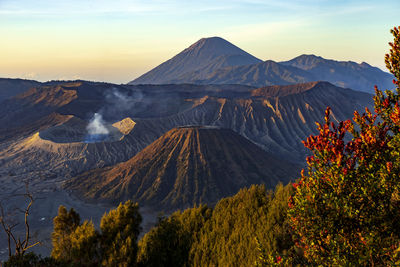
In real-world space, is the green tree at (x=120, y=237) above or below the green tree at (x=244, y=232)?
below

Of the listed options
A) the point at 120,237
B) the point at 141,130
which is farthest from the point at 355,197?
the point at 141,130

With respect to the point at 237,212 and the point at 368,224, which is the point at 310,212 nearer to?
the point at 368,224

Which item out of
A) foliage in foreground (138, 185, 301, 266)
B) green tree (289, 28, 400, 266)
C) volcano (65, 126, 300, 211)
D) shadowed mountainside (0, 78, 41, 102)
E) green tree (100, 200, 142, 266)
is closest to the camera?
green tree (289, 28, 400, 266)

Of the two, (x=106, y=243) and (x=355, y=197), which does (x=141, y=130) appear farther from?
(x=355, y=197)

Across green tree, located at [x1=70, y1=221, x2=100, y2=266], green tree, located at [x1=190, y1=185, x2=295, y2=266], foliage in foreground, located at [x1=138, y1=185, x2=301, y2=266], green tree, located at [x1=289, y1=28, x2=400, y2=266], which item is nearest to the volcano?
foliage in foreground, located at [x1=138, y1=185, x2=301, y2=266]

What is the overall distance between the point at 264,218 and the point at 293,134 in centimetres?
10170

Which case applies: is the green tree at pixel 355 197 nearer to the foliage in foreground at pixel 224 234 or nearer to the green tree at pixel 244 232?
the green tree at pixel 244 232

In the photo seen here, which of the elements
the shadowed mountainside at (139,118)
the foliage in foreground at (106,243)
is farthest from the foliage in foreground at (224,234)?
the shadowed mountainside at (139,118)

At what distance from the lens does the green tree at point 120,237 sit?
73.4 ft

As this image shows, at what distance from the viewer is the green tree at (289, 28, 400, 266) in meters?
7.91

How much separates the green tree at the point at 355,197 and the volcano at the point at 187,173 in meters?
51.3

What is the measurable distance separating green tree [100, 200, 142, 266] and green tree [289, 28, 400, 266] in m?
17.0

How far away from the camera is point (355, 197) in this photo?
8.08 m

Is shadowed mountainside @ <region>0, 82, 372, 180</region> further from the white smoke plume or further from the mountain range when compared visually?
the white smoke plume
